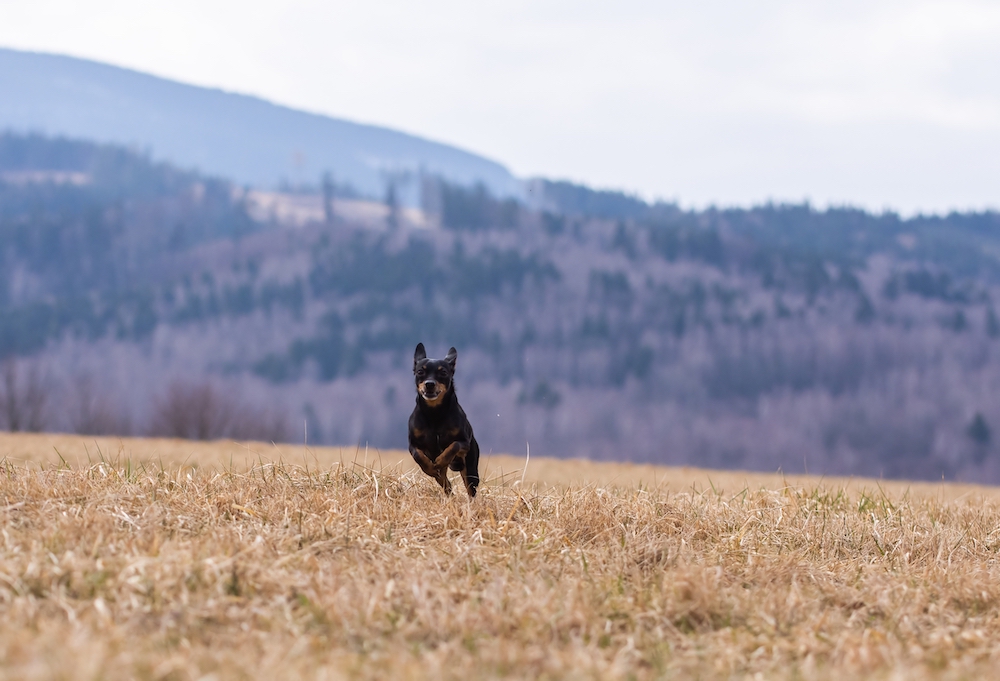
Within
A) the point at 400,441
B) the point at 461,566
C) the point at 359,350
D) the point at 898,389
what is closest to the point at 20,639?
the point at 461,566

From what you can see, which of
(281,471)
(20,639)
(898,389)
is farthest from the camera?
(898,389)

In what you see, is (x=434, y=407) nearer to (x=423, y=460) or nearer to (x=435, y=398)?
(x=435, y=398)

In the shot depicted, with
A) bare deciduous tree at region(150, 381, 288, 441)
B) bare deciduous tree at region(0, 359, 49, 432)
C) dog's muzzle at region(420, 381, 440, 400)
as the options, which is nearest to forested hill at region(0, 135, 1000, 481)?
bare deciduous tree at region(150, 381, 288, 441)

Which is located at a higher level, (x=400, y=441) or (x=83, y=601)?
(x=83, y=601)

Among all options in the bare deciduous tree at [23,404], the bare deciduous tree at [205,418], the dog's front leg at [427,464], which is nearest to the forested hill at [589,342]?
the bare deciduous tree at [205,418]

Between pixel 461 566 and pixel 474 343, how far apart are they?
518 ft

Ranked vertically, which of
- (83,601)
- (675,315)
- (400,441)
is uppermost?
(675,315)

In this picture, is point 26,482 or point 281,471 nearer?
point 26,482

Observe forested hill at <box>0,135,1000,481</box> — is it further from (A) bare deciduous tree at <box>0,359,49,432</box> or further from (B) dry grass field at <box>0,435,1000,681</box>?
(B) dry grass field at <box>0,435,1000,681</box>

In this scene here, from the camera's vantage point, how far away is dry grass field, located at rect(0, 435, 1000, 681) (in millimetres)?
5012

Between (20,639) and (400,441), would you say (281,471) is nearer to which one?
(20,639)

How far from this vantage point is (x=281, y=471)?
902 centimetres

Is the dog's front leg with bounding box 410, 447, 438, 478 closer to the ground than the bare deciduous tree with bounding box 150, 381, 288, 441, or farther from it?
farther from it

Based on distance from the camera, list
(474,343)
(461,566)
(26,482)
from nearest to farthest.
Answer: (461,566), (26,482), (474,343)
